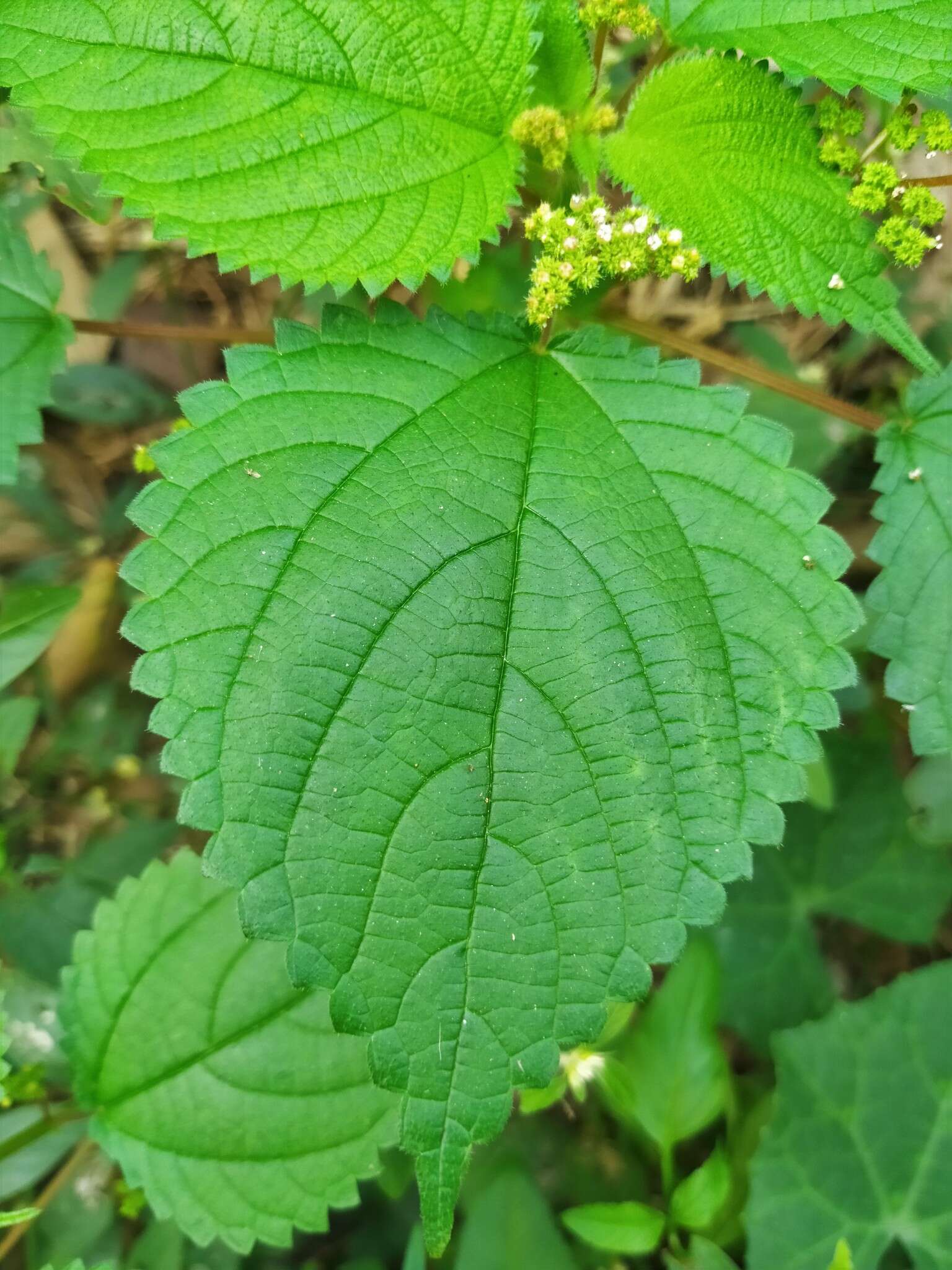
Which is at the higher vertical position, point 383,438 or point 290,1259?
point 383,438

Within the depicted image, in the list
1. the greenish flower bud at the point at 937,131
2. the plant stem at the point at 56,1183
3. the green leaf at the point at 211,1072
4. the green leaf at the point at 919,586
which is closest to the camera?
the greenish flower bud at the point at 937,131

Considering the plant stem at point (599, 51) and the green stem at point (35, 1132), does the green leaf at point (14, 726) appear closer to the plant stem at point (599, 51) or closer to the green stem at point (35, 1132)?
the green stem at point (35, 1132)

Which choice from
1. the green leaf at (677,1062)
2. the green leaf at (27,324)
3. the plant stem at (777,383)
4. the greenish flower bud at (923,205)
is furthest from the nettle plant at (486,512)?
the green leaf at (677,1062)

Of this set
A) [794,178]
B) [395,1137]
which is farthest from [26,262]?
[395,1137]

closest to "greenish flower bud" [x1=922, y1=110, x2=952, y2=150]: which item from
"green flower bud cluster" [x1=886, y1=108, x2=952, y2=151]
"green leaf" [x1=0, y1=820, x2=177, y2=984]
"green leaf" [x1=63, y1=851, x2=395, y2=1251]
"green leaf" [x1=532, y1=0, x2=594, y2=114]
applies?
"green flower bud cluster" [x1=886, y1=108, x2=952, y2=151]

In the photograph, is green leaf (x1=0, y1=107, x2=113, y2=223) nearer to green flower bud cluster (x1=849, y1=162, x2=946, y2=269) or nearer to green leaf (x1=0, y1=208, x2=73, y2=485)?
green leaf (x1=0, y1=208, x2=73, y2=485)

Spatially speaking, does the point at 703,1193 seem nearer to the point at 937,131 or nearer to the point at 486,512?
the point at 486,512

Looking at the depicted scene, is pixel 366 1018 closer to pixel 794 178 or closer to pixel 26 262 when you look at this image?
pixel 794 178
